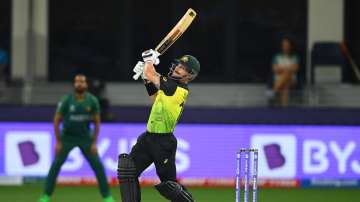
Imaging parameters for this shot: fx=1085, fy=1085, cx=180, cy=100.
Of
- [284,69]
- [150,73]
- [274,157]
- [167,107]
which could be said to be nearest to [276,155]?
[274,157]

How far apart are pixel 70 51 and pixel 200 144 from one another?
4295mm

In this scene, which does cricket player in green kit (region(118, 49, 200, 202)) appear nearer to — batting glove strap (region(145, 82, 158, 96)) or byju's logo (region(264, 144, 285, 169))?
batting glove strap (region(145, 82, 158, 96))

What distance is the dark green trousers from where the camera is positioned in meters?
15.5

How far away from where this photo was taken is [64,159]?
618 inches

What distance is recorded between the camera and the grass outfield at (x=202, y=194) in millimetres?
16875

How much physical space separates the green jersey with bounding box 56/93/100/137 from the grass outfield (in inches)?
49.8

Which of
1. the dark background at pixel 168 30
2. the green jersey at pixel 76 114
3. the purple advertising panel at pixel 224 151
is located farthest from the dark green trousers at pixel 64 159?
the dark background at pixel 168 30

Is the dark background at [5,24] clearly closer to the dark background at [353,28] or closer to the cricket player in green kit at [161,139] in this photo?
the dark background at [353,28]

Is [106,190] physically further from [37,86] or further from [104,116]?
[37,86]

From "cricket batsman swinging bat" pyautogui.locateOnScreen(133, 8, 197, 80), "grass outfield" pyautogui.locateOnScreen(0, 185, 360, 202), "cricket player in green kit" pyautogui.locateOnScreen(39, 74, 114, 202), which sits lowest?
"grass outfield" pyautogui.locateOnScreen(0, 185, 360, 202)

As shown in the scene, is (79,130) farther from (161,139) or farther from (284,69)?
(284,69)

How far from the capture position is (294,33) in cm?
2164

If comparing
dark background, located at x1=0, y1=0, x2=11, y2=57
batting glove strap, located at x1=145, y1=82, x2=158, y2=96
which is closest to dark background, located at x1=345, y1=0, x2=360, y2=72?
dark background, located at x1=0, y1=0, x2=11, y2=57

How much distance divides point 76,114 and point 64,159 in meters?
0.71
